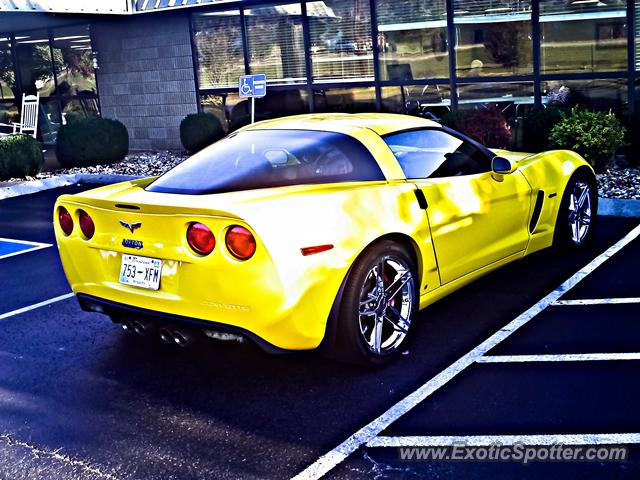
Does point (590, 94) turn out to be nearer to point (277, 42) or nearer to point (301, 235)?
point (277, 42)

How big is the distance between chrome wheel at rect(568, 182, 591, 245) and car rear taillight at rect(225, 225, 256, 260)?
3.54 meters

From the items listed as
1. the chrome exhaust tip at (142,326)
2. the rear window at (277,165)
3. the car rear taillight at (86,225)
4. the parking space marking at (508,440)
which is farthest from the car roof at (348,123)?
the parking space marking at (508,440)

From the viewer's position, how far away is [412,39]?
13.0 meters

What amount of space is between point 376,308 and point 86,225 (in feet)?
5.93

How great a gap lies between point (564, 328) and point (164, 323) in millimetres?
2598

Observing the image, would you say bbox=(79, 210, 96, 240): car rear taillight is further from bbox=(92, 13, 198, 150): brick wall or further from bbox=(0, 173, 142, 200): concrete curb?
bbox=(92, 13, 198, 150): brick wall

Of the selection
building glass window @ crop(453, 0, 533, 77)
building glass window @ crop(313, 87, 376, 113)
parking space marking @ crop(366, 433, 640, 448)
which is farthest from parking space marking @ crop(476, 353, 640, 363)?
building glass window @ crop(313, 87, 376, 113)

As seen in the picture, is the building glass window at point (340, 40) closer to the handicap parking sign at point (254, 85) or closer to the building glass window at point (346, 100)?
the building glass window at point (346, 100)

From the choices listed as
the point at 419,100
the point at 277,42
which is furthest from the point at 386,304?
the point at 277,42

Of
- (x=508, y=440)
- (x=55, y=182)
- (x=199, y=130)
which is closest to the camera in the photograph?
(x=508, y=440)

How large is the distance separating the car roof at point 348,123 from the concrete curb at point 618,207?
359cm

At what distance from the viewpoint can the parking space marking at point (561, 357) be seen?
15.4 ft

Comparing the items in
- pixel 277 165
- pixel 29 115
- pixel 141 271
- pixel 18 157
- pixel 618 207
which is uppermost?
pixel 29 115

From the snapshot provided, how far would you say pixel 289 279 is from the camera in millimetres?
4125
